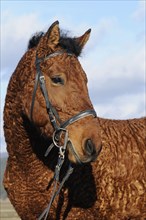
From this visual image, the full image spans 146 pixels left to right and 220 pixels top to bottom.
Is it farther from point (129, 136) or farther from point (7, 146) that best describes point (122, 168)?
point (7, 146)

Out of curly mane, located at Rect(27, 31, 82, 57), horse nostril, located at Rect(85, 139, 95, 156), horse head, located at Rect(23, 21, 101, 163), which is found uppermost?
curly mane, located at Rect(27, 31, 82, 57)

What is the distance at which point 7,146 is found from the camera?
23.5 feet

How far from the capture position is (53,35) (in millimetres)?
6523

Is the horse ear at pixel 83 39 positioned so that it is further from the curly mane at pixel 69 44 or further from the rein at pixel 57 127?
the rein at pixel 57 127

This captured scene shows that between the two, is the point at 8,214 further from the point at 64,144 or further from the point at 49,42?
the point at 64,144

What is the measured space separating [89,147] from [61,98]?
76 centimetres

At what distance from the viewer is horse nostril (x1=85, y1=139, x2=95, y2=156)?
5852mm

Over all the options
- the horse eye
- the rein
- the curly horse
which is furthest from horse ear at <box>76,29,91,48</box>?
the horse eye

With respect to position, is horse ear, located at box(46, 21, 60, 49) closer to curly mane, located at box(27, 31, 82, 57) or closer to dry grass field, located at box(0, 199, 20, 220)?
curly mane, located at box(27, 31, 82, 57)

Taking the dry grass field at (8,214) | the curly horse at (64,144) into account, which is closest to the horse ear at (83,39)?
the curly horse at (64,144)

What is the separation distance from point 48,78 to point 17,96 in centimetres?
62

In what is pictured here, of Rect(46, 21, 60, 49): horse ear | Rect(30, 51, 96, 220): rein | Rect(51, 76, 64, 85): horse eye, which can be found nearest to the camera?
Rect(30, 51, 96, 220): rein

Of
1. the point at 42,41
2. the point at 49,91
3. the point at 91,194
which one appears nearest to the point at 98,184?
the point at 91,194

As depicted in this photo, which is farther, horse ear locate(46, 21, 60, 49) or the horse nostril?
horse ear locate(46, 21, 60, 49)
